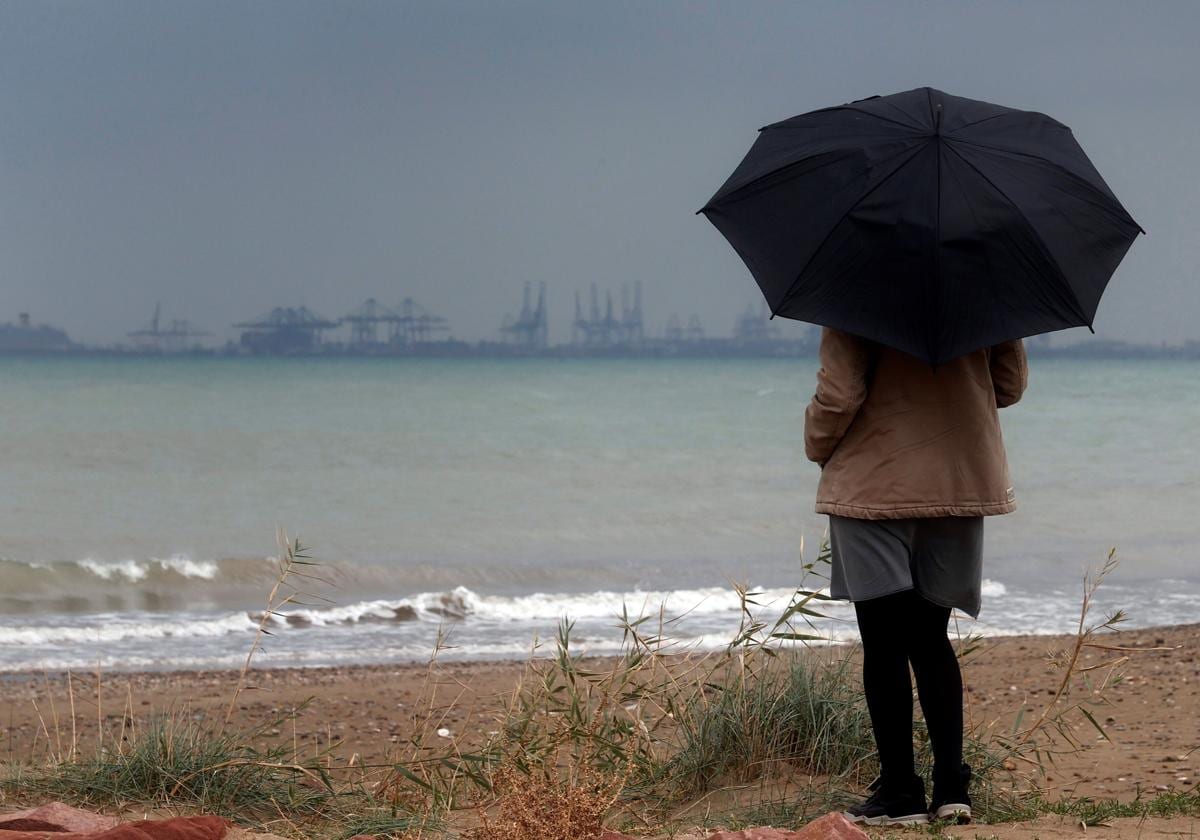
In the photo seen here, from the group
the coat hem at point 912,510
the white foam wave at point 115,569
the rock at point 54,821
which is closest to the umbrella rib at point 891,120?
the coat hem at point 912,510

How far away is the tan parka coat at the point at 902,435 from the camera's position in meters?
3.21

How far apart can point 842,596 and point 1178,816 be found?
3.98ft

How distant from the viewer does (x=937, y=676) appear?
335cm

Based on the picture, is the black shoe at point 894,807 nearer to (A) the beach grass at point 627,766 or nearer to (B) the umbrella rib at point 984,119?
(A) the beach grass at point 627,766

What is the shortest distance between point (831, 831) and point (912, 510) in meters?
0.94

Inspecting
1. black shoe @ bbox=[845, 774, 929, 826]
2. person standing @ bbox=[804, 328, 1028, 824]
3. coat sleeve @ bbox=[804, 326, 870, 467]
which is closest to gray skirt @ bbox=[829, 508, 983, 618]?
person standing @ bbox=[804, 328, 1028, 824]

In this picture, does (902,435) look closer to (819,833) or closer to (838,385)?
(838,385)

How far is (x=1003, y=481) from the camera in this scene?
10.8 feet

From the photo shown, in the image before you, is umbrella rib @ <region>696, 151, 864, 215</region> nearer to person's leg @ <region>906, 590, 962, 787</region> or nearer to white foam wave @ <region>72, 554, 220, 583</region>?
person's leg @ <region>906, 590, 962, 787</region>

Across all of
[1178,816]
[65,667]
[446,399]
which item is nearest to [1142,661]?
[1178,816]

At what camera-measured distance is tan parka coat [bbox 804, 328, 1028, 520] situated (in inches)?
126

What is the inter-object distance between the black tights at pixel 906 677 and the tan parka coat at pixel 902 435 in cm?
31

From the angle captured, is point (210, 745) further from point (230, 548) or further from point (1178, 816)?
point (230, 548)

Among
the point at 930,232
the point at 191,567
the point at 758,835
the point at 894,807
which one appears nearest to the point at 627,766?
the point at 894,807
